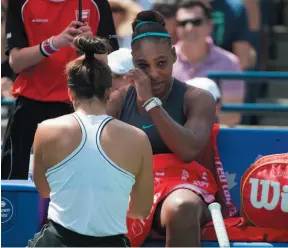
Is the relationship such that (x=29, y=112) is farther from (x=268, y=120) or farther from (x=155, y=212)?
(x=268, y=120)

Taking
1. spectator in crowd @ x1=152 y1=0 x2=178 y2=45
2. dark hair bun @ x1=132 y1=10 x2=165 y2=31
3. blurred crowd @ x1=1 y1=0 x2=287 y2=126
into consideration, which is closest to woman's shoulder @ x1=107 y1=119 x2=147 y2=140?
dark hair bun @ x1=132 y1=10 x2=165 y2=31

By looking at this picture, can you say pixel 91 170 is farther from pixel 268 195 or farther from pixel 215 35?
pixel 215 35

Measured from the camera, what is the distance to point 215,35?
9570 mm

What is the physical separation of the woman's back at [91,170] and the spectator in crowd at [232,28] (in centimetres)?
512

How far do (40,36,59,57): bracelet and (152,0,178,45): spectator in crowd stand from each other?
147 inches

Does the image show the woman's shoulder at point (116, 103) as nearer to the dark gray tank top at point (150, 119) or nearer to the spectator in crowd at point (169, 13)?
the dark gray tank top at point (150, 119)

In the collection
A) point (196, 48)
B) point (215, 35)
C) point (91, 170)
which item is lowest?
point (215, 35)

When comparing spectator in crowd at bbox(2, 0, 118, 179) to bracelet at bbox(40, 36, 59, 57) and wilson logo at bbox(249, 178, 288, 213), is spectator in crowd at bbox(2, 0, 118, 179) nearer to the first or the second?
bracelet at bbox(40, 36, 59, 57)

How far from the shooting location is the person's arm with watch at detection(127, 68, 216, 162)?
5.12 meters

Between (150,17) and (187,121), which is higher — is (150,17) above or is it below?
above

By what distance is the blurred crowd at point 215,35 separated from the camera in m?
8.63

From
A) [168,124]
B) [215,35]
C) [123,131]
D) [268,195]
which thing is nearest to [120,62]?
[168,124]

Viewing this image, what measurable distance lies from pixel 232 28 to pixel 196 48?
955mm

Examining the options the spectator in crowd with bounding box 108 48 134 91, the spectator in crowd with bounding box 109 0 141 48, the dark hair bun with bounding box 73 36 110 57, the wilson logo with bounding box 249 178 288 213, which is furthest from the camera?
the spectator in crowd with bounding box 109 0 141 48
